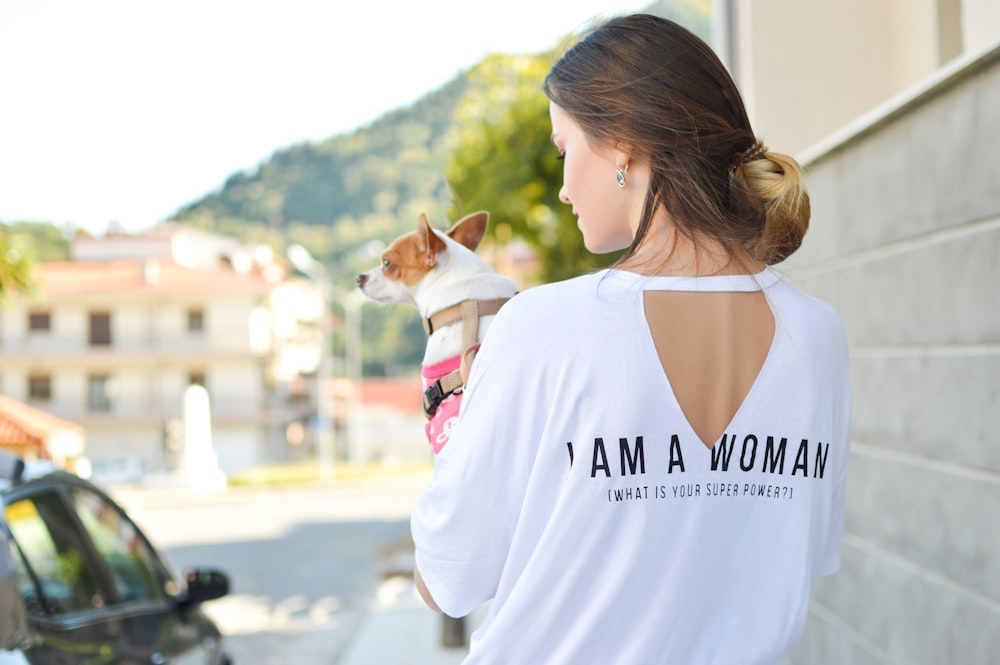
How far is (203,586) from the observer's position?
336 centimetres

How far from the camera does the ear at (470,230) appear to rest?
1.80 metres

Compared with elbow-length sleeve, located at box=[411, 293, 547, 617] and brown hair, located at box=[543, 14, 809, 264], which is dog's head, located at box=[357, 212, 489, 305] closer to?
brown hair, located at box=[543, 14, 809, 264]

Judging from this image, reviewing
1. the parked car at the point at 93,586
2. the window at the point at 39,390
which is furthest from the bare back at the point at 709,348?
the window at the point at 39,390

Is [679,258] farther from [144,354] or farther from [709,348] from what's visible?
[144,354]

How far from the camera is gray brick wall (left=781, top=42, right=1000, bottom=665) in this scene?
2.24 meters

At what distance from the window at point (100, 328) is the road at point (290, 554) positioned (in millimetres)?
16896

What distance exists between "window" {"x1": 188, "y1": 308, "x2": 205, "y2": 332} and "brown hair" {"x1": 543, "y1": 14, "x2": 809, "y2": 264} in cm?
5144

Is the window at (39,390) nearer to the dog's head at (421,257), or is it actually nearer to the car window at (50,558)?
the car window at (50,558)

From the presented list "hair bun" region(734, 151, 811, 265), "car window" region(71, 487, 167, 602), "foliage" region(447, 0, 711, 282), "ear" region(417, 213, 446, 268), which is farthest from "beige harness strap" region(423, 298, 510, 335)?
"foliage" region(447, 0, 711, 282)

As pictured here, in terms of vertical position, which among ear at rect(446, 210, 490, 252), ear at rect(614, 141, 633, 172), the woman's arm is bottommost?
the woman's arm

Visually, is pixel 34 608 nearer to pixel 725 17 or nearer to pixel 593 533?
pixel 593 533

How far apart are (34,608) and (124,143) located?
91.8 meters

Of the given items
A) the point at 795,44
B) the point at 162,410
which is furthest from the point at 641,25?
the point at 162,410

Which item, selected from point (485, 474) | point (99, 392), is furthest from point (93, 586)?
Answer: point (99, 392)
